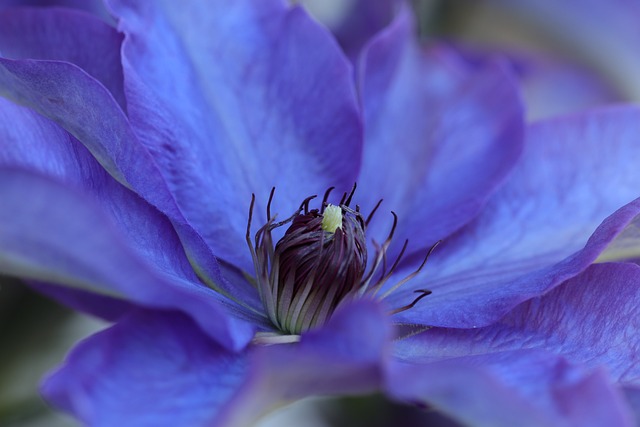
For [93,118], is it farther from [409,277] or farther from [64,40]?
[409,277]

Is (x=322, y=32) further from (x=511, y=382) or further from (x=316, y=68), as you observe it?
(x=511, y=382)

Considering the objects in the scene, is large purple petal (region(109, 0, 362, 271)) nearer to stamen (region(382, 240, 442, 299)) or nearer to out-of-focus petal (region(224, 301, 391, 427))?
stamen (region(382, 240, 442, 299))

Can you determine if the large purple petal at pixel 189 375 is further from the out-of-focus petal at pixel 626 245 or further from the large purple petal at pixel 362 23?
the large purple petal at pixel 362 23

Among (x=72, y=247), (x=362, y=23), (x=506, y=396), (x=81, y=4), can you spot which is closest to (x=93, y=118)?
(x=72, y=247)

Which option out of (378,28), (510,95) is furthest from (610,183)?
(378,28)

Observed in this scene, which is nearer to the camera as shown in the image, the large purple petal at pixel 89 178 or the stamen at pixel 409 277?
the large purple petal at pixel 89 178

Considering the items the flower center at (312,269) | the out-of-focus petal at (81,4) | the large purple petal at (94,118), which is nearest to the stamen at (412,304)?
the flower center at (312,269)
